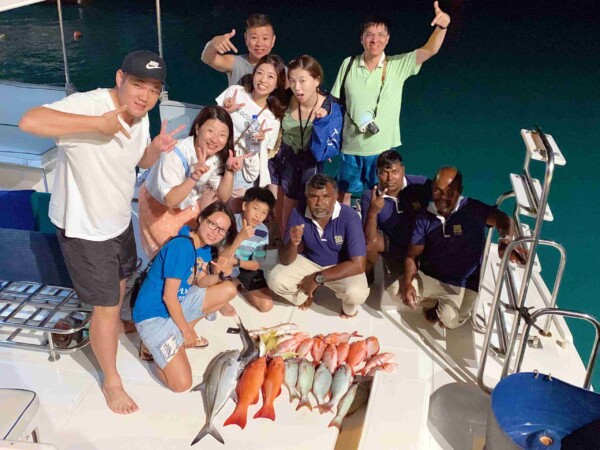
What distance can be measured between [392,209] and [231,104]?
4.36 ft

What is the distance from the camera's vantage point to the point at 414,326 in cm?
411

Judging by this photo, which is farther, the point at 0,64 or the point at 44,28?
the point at 44,28

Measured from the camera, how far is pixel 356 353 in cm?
371

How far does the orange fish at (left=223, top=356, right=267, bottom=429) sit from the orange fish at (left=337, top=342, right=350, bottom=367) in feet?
1.47

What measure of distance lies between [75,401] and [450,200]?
2507 mm

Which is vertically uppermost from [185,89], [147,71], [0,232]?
[147,71]

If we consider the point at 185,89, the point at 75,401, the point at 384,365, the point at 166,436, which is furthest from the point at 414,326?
the point at 185,89

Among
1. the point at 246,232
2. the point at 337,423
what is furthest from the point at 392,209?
the point at 337,423

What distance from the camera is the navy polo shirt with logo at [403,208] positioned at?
13.6 ft

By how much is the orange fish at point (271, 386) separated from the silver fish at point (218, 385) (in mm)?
188

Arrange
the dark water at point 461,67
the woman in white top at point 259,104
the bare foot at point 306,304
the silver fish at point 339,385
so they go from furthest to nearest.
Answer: the dark water at point 461,67
the bare foot at point 306,304
the woman in white top at point 259,104
the silver fish at point 339,385

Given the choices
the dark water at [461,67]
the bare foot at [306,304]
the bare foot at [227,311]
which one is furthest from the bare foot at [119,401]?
the dark water at [461,67]

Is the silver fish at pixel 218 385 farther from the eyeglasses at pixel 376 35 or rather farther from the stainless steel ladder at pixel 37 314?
the eyeglasses at pixel 376 35

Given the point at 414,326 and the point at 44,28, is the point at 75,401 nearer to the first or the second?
the point at 414,326
